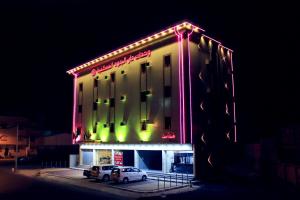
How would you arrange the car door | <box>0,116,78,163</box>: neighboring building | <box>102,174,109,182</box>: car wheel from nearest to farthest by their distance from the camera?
the car door < <box>102,174,109,182</box>: car wheel < <box>0,116,78,163</box>: neighboring building

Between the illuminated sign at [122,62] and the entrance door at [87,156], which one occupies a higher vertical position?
the illuminated sign at [122,62]

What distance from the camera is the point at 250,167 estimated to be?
37062mm

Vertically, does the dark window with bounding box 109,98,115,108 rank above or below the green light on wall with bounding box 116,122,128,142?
Result: above

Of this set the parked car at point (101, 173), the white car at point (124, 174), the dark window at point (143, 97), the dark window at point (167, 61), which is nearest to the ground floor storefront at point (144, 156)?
the white car at point (124, 174)

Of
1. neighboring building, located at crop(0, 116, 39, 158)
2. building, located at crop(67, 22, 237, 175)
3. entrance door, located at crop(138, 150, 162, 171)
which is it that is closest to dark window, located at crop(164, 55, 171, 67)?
building, located at crop(67, 22, 237, 175)

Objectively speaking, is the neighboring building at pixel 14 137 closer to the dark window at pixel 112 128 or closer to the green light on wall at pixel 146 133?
the dark window at pixel 112 128

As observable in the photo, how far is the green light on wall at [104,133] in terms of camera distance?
140 ft

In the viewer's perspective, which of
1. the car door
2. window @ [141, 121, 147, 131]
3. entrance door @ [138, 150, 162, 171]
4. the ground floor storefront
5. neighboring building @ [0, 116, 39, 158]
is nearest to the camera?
the car door

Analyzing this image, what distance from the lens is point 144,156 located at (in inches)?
1513

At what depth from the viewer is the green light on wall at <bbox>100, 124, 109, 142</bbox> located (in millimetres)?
42734

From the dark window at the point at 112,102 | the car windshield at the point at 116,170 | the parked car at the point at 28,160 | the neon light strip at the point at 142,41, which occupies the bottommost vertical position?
the parked car at the point at 28,160

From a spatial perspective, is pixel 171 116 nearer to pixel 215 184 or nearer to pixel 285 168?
pixel 215 184

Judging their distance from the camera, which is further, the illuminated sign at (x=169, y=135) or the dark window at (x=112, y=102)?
the dark window at (x=112, y=102)

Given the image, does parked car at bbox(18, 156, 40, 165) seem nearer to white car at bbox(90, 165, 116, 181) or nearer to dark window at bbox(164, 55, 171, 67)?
white car at bbox(90, 165, 116, 181)
